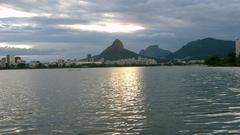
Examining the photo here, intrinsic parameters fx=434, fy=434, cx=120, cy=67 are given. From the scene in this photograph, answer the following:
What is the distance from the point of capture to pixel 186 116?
91.6ft

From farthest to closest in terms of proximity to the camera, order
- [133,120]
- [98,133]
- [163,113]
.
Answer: [163,113], [133,120], [98,133]

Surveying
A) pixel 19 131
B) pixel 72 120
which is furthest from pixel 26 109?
pixel 19 131

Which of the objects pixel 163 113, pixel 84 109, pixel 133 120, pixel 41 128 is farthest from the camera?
pixel 84 109

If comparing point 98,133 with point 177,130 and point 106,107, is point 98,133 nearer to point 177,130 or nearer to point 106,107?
point 177,130

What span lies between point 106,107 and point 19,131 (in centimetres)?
1186

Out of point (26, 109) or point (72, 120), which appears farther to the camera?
point (26, 109)

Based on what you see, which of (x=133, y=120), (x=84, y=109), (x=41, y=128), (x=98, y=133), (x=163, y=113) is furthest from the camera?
(x=84, y=109)

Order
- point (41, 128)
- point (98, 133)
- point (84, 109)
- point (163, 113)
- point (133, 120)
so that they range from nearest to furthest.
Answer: point (98, 133), point (41, 128), point (133, 120), point (163, 113), point (84, 109)

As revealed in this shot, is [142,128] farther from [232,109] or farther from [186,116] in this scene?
[232,109]

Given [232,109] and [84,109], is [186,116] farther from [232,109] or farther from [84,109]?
[84,109]

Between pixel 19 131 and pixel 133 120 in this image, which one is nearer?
pixel 19 131

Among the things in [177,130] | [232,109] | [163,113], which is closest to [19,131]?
[177,130]

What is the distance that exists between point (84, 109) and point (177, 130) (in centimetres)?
1218

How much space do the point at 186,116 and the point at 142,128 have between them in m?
5.33
